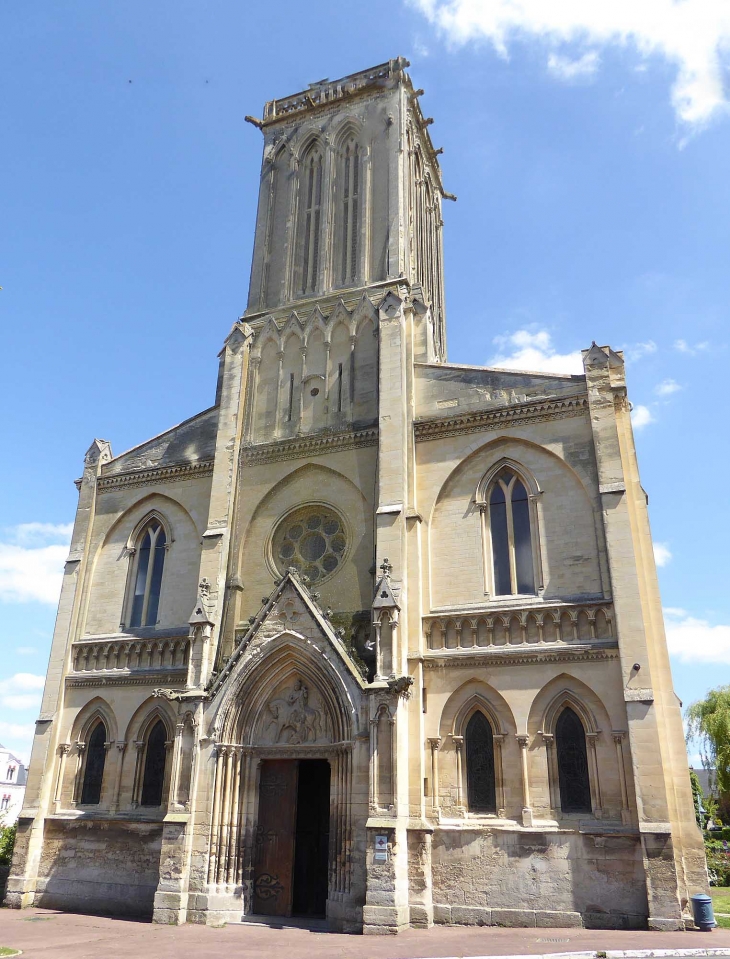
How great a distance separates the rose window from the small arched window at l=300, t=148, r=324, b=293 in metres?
9.20

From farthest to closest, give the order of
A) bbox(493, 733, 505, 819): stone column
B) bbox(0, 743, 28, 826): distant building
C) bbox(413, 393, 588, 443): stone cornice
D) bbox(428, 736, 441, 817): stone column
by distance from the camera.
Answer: bbox(0, 743, 28, 826): distant building
bbox(413, 393, 588, 443): stone cornice
bbox(428, 736, 441, 817): stone column
bbox(493, 733, 505, 819): stone column

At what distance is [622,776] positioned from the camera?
57.5 feet

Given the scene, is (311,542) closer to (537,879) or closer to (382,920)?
(382,920)

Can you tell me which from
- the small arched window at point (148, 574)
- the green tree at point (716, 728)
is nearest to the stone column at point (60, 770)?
the small arched window at point (148, 574)

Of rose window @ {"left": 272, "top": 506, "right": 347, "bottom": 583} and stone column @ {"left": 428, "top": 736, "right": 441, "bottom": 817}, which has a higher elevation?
rose window @ {"left": 272, "top": 506, "right": 347, "bottom": 583}

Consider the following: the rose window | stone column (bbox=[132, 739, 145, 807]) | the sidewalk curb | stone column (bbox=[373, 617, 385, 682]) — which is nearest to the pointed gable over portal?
stone column (bbox=[373, 617, 385, 682])

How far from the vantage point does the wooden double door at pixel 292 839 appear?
19578mm

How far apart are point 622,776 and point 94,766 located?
601 inches

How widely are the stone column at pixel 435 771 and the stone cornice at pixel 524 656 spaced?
1817 millimetres

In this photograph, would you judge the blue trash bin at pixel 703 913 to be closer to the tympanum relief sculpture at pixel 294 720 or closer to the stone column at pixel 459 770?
the stone column at pixel 459 770

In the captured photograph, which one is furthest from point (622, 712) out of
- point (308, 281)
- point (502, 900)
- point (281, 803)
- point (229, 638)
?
point (308, 281)

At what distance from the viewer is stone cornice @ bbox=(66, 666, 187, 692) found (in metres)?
A: 22.8

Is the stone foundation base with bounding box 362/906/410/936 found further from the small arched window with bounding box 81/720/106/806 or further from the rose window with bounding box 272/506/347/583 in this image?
the small arched window with bounding box 81/720/106/806

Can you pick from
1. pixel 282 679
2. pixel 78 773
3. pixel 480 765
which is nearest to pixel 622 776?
pixel 480 765
